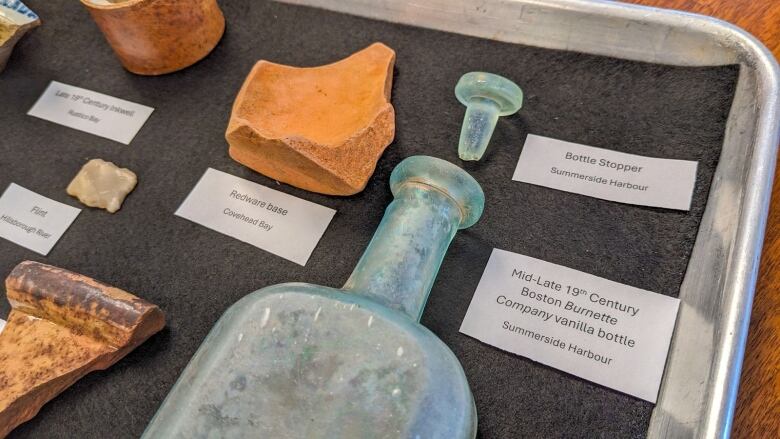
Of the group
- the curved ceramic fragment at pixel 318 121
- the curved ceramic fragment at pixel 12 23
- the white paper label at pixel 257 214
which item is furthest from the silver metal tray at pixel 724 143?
the curved ceramic fragment at pixel 12 23

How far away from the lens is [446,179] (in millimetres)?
558

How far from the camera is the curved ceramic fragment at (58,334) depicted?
62cm

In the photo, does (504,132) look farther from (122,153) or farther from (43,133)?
(43,133)

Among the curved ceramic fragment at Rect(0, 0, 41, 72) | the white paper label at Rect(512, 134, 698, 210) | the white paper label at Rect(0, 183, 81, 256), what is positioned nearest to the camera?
the white paper label at Rect(512, 134, 698, 210)

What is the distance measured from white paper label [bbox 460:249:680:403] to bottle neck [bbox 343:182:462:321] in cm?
12

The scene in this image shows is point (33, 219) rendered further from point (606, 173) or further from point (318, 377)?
point (606, 173)

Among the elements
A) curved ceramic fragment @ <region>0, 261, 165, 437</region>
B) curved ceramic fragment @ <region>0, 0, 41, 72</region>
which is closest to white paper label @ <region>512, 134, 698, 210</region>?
curved ceramic fragment @ <region>0, 261, 165, 437</region>

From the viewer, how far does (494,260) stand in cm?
67

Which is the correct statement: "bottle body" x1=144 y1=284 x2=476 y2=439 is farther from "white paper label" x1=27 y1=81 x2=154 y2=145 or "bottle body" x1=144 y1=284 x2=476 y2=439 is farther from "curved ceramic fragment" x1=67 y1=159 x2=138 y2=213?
"white paper label" x1=27 y1=81 x2=154 y2=145

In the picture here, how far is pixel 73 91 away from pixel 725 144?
2.94 feet

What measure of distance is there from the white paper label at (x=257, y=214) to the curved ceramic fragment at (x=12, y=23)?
0.41 metres

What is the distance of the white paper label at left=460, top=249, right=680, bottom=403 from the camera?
58cm

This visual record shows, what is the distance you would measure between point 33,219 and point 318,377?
58 cm

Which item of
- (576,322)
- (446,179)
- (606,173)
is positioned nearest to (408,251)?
(446,179)
